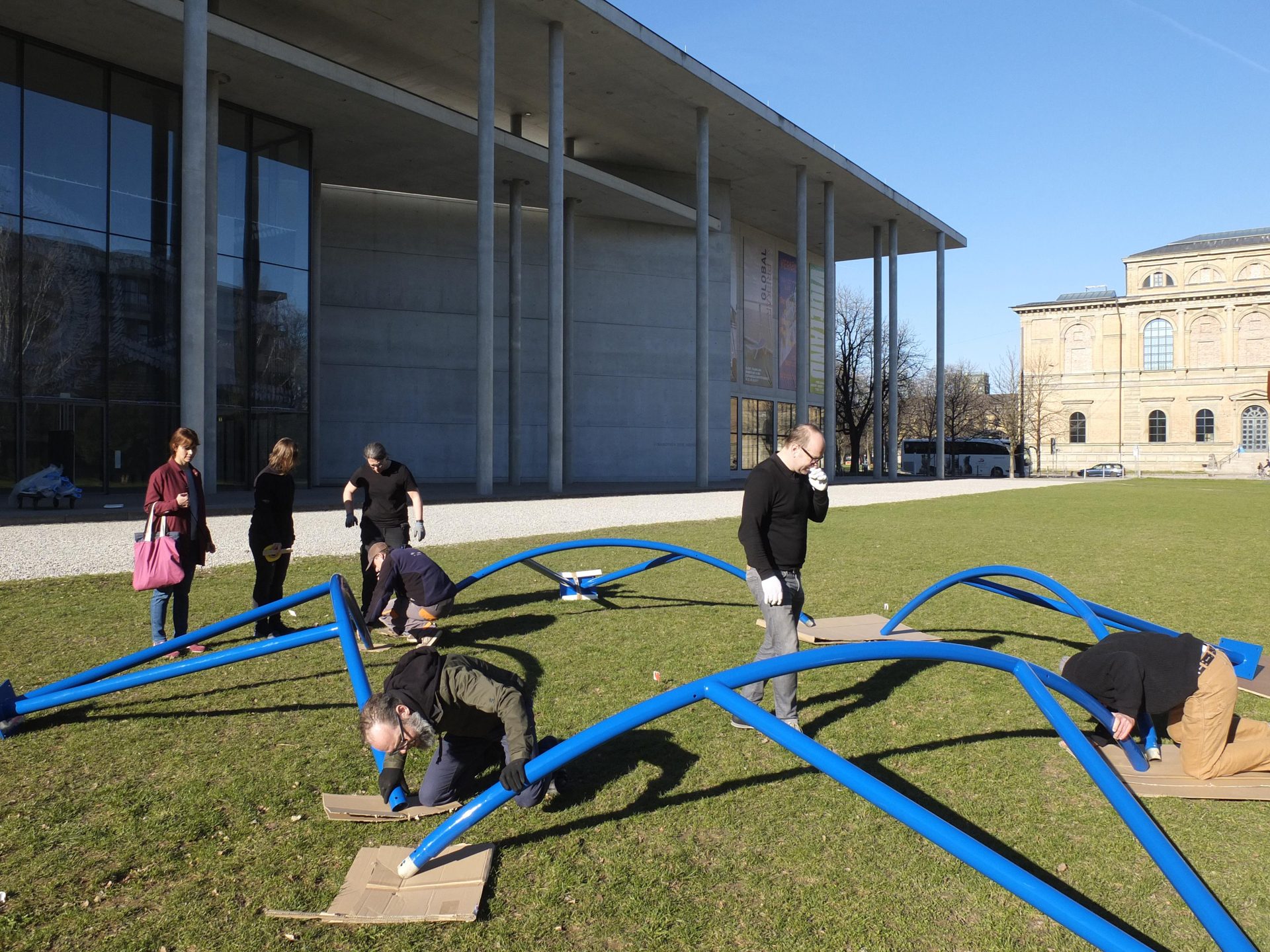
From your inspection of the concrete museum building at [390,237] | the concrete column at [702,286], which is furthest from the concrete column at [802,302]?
the concrete column at [702,286]

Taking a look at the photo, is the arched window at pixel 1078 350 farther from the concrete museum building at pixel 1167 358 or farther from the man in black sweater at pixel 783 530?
the man in black sweater at pixel 783 530

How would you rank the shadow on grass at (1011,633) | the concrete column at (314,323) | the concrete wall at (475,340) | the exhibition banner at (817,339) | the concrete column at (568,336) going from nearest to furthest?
the shadow on grass at (1011,633) → the concrete column at (314,323) → the concrete wall at (475,340) → the concrete column at (568,336) → the exhibition banner at (817,339)

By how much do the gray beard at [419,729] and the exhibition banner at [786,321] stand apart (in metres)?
44.2

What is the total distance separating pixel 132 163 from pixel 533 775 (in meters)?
24.6

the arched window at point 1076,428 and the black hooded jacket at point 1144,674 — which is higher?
the arched window at point 1076,428

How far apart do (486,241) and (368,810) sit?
2259cm

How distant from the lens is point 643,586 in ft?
37.7

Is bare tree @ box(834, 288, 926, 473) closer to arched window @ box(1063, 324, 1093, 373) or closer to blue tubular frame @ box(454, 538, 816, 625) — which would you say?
arched window @ box(1063, 324, 1093, 373)

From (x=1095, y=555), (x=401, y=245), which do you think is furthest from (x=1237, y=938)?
(x=401, y=245)

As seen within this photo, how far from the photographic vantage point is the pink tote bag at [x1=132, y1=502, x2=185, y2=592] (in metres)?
7.34

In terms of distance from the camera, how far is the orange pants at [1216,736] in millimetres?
4957

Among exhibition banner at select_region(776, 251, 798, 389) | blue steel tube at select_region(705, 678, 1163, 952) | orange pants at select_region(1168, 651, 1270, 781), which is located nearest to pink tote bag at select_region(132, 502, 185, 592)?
blue steel tube at select_region(705, 678, 1163, 952)

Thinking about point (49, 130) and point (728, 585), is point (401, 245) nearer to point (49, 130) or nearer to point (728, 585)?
point (49, 130)

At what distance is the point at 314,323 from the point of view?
29.1 meters
